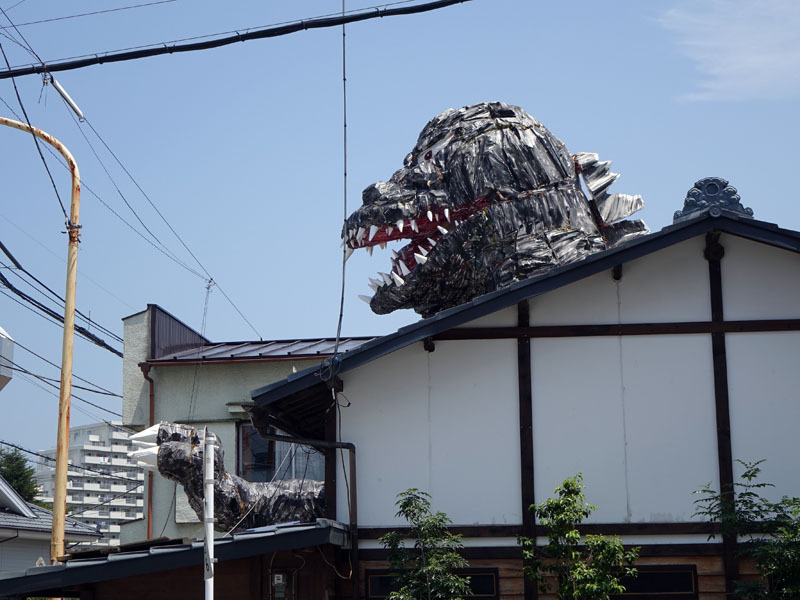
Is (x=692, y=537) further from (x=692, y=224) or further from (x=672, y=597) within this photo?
(x=692, y=224)

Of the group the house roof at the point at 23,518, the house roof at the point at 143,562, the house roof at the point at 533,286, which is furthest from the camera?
the house roof at the point at 23,518

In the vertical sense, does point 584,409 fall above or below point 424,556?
above

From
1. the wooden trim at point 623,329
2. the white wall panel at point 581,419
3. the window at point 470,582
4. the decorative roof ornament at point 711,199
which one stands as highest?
the decorative roof ornament at point 711,199

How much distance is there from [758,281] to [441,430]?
12.4ft

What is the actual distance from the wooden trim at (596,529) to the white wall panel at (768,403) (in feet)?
2.36

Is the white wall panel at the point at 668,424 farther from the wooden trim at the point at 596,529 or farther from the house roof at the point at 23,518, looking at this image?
the house roof at the point at 23,518

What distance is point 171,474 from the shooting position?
1338 cm

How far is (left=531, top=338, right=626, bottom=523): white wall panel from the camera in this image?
37.8 ft

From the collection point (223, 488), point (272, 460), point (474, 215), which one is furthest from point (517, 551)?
point (272, 460)

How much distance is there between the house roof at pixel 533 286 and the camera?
36.8 ft

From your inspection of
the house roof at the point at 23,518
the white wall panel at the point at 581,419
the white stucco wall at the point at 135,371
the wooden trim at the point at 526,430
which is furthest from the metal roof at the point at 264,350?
the white wall panel at the point at 581,419

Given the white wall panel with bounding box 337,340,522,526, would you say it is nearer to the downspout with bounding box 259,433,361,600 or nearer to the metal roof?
the downspout with bounding box 259,433,361,600

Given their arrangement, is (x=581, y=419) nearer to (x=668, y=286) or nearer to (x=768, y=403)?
(x=668, y=286)

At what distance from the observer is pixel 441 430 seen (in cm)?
1177
